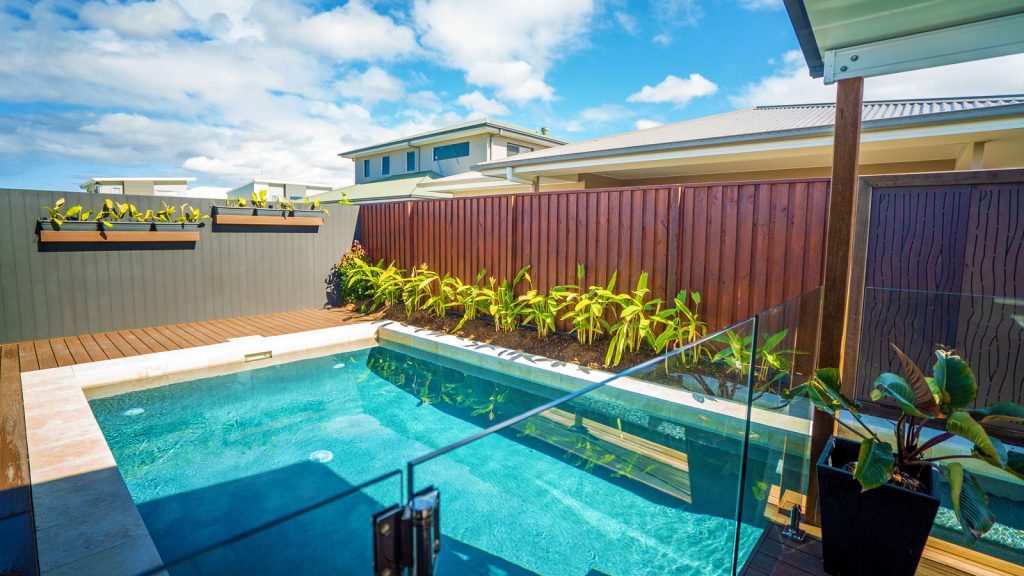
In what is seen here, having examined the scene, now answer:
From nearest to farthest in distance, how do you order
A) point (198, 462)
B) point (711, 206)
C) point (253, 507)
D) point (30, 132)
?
point (253, 507), point (198, 462), point (711, 206), point (30, 132)

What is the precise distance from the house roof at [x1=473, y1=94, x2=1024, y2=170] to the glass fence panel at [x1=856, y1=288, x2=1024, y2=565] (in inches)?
75.8

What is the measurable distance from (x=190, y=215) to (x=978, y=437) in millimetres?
7807

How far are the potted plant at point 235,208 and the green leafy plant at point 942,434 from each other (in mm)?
7344

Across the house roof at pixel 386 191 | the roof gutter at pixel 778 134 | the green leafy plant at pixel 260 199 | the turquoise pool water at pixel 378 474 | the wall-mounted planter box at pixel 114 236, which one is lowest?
the turquoise pool water at pixel 378 474

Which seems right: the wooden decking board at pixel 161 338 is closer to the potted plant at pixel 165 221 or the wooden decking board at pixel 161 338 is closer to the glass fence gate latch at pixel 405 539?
the potted plant at pixel 165 221

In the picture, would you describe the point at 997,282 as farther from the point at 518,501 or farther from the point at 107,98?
the point at 107,98

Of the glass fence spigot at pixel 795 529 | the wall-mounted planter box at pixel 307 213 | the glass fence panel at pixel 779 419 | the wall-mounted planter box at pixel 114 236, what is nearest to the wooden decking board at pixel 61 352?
the wall-mounted planter box at pixel 114 236

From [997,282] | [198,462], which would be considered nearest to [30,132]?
[198,462]

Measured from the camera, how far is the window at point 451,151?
14.1m

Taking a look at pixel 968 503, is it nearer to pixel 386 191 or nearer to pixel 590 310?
pixel 590 310

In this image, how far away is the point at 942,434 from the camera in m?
1.62

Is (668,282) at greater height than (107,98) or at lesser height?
lesser

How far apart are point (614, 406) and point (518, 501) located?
40cm

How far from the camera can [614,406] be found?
132 centimetres
